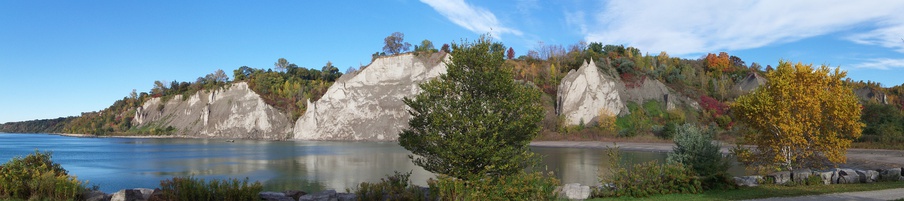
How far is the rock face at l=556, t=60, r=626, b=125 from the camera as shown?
82.8 m

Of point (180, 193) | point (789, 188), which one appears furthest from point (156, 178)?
point (789, 188)

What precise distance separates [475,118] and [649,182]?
189 inches

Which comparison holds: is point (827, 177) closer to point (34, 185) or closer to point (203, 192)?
point (203, 192)

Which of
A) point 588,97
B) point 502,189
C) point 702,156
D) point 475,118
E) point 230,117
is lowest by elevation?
point 502,189

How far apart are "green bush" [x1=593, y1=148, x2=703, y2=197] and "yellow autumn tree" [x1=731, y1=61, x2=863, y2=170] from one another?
21.3 feet

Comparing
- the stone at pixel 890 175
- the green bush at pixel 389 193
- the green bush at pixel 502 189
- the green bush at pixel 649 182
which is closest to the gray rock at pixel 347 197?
the green bush at pixel 389 193

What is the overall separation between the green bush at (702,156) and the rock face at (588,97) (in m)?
63.0

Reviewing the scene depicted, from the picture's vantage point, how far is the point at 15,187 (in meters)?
12.6

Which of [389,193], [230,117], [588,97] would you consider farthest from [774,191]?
[230,117]

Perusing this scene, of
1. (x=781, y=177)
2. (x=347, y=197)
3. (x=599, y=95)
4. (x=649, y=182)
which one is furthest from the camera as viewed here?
(x=599, y=95)

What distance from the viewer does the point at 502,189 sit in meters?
10.4

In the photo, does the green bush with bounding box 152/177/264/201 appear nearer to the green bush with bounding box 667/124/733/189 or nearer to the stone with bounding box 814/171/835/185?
the green bush with bounding box 667/124/733/189

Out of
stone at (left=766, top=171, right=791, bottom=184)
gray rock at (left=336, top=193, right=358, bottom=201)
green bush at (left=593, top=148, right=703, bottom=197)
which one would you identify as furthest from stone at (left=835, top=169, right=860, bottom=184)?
gray rock at (left=336, top=193, right=358, bottom=201)

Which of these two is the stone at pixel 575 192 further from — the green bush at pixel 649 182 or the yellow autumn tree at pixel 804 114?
the yellow autumn tree at pixel 804 114
